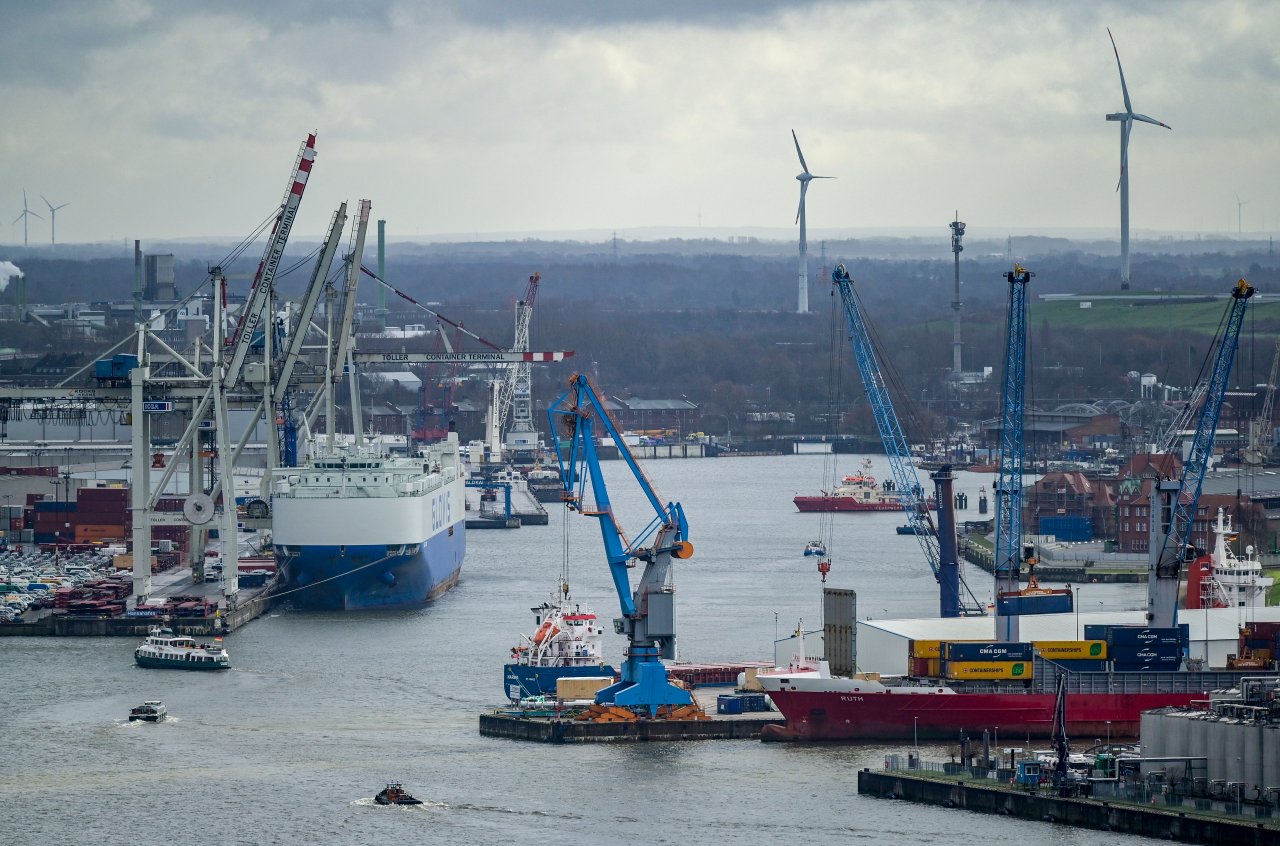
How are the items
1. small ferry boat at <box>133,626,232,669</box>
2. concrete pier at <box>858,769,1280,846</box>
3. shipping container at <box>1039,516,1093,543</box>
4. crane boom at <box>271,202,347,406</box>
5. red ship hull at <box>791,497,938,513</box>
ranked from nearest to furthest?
concrete pier at <box>858,769,1280,846</box>
small ferry boat at <box>133,626,232,669</box>
crane boom at <box>271,202,347,406</box>
shipping container at <box>1039,516,1093,543</box>
red ship hull at <box>791,497,938,513</box>

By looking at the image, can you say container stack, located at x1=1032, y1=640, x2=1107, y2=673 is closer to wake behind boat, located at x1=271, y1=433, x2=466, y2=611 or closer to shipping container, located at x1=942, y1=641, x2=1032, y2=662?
shipping container, located at x1=942, y1=641, x2=1032, y2=662

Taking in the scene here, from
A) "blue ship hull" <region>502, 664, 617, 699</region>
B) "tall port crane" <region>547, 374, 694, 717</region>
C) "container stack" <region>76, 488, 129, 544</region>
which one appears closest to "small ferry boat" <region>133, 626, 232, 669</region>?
"blue ship hull" <region>502, 664, 617, 699</region>

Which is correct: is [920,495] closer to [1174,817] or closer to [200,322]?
[1174,817]

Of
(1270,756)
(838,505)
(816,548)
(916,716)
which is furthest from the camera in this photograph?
(838,505)

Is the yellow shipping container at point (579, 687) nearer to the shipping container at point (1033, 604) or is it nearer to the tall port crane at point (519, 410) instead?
the shipping container at point (1033, 604)

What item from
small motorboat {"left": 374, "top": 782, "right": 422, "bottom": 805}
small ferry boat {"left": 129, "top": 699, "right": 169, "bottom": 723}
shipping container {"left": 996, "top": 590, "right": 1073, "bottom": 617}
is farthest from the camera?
shipping container {"left": 996, "top": 590, "right": 1073, "bottom": 617}

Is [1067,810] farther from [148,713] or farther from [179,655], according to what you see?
[179,655]

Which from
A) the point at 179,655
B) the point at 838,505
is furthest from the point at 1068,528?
the point at 179,655

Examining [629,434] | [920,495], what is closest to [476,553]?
[920,495]
